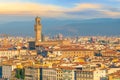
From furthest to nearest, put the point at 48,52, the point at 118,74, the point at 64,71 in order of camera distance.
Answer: the point at 48,52 < the point at 64,71 < the point at 118,74

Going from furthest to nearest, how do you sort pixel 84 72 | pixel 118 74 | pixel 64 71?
pixel 64 71 < pixel 84 72 < pixel 118 74

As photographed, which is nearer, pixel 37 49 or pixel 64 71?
pixel 64 71

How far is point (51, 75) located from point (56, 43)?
50.0 meters

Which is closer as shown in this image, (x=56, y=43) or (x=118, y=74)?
(x=118, y=74)

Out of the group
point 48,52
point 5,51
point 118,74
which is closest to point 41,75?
point 118,74

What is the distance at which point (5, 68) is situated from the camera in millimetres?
55031

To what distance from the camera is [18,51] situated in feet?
273

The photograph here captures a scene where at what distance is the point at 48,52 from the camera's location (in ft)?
244

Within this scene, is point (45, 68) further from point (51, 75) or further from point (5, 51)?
point (5, 51)

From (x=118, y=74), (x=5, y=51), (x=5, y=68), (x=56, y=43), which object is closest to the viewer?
(x=118, y=74)

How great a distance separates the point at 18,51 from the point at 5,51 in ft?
6.96

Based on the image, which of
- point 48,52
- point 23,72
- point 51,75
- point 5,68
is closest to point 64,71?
point 51,75

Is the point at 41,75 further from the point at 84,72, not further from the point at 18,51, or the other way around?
the point at 18,51

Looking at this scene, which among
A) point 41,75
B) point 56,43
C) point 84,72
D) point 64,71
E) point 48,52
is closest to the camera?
point 84,72
